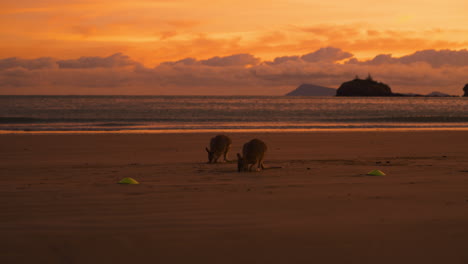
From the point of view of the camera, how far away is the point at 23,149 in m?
17.5

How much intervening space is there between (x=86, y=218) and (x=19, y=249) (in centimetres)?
130

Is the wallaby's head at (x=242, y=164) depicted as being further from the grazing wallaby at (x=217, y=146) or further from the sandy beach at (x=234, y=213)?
the grazing wallaby at (x=217, y=146)

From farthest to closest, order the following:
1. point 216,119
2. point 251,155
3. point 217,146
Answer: point 216,119, point 217,146, point 251,155

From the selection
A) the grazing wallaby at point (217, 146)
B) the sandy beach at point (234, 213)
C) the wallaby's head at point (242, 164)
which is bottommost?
A: the sandy beach at point (234, 213)

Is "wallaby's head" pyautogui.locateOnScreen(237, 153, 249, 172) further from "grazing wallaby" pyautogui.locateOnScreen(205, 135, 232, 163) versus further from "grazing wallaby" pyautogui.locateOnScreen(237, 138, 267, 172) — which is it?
"grazing wallaby" pyautogui.locateOnScreen(205, 135, 232, 163)

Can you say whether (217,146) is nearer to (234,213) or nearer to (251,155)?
(251,155)

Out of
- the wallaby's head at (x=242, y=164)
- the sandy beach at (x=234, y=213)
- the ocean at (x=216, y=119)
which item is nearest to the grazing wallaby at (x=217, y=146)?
the sandy beach at (x=234, y=213)

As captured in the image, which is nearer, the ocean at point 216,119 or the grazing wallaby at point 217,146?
the grazing wallaby at point 217,146

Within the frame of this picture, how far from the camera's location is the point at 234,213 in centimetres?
681

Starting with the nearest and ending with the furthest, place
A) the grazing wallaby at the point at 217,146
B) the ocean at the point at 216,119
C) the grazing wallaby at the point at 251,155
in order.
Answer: the grazing wallaby at the point at 251,155 → the grazing wallaby at the point at 217,146 → the ocean at the point at 216,119

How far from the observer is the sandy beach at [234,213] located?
5246 mm

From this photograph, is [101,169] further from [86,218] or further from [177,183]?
[86,218]

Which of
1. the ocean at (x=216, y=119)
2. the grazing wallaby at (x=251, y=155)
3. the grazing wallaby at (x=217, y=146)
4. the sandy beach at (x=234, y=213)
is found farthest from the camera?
the ocean at (x=216, y=119)

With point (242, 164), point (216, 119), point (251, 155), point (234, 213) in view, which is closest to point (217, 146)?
point (242, 164)
